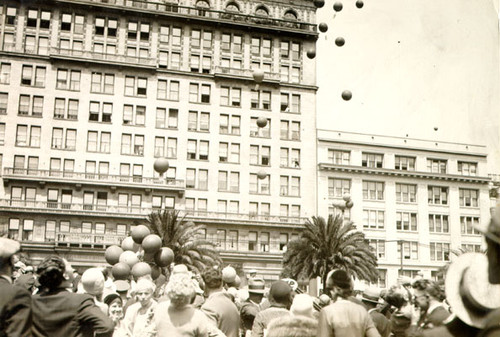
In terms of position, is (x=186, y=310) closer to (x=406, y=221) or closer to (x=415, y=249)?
(x=415, y=249)

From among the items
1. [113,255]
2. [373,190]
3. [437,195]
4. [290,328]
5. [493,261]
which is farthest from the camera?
[437,195]

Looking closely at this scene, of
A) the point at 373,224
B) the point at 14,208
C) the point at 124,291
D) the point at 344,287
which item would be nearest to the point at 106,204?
the point at 14,208

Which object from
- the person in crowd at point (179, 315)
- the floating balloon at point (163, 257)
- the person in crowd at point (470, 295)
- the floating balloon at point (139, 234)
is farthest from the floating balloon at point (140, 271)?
the person in crowd at point (470, 295)

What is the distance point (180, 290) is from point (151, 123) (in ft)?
170

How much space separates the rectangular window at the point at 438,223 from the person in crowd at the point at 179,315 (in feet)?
215

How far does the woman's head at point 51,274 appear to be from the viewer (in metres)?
4.77

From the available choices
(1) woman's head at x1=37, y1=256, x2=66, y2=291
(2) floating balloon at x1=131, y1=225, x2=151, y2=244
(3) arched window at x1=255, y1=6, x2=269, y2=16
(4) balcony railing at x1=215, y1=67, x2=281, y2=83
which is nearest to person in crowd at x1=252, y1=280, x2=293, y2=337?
(1) woman's head at x1=37, y1=256, x2=66, y2=291

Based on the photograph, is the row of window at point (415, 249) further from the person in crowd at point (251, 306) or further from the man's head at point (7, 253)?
the man's head at point (7, 253)

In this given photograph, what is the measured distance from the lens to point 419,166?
68.9 metres

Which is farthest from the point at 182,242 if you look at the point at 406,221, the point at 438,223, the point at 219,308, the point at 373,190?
the point at 438,223

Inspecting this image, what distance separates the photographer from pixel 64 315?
469cm

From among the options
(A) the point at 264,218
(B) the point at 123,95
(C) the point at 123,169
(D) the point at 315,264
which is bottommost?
(D) the point at 315,264

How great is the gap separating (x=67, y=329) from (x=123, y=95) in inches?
2081

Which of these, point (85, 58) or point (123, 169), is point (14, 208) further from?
point (85, 58)
